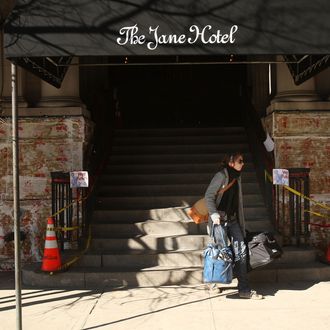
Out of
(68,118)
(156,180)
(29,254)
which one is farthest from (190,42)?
(29,254)

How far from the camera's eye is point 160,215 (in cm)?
834

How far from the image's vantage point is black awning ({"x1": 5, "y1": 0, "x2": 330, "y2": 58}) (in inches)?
226

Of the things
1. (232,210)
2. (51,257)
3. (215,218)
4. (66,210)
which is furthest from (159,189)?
(215,218)

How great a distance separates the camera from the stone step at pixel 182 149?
10.2 metres

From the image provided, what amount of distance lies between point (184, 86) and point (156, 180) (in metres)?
6.11

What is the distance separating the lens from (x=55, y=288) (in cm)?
681

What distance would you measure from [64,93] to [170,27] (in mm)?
3526

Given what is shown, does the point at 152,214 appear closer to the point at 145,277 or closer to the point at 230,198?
the point at 145,277

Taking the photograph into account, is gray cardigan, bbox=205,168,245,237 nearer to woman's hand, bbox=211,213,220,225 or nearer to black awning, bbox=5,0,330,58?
woman's hand, bbox=211,213,220,225

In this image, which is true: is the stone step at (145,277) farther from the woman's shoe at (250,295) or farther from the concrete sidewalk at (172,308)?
the woman's shoe at (250,295)

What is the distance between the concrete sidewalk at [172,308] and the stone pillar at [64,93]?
3.35 meters

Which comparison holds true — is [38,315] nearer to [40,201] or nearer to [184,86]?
[40,201]

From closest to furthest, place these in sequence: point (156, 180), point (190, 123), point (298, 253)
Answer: point (298, 253), point (156, 180), point (190, 123)

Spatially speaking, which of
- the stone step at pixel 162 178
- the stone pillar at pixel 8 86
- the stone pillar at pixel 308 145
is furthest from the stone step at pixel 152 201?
the stone pillar at pixel 8 86
